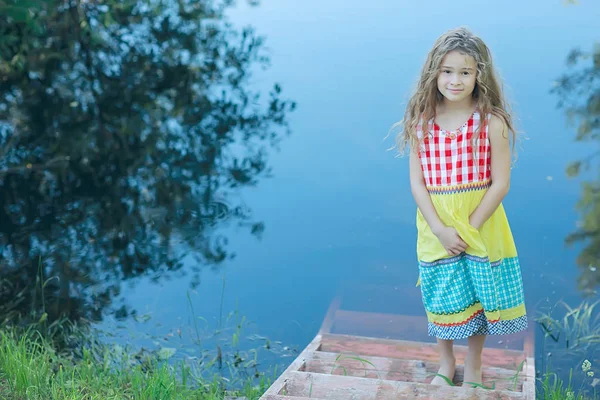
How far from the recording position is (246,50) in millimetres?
6715

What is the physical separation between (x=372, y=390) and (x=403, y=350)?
697 mm

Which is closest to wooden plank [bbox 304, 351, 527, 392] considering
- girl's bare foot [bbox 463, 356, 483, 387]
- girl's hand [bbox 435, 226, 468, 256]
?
girl's bare foot [bbox 463, 356, 483, 387]

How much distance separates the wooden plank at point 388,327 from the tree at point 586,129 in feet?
2.56

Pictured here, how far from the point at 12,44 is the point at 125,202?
6.35 ft

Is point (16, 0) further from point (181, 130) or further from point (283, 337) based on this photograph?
point (283, 337)

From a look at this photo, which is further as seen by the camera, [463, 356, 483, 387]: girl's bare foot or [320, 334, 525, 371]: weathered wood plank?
[320, 334, 525, 371]: weathered wood plank

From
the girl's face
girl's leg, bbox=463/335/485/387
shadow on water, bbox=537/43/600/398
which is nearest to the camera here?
the girl's face

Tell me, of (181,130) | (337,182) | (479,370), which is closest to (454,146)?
(479,370)

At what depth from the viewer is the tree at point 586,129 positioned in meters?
4.50

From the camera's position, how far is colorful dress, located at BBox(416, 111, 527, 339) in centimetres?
258

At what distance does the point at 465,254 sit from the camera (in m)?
2.62

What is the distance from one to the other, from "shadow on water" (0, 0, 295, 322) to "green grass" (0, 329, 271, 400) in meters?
0.63

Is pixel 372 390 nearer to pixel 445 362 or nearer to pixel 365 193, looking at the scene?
pixel 445 362

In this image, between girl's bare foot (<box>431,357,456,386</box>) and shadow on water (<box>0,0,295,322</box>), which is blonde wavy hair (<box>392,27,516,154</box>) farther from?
shadow on water (<box>0,0,295,322</box>)
